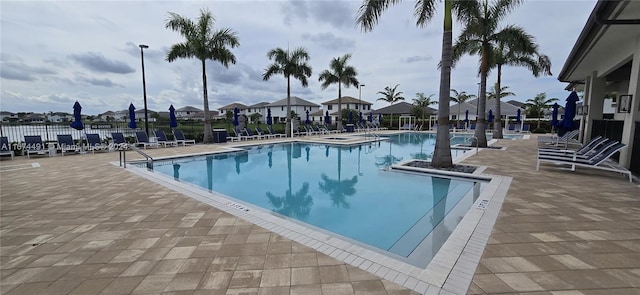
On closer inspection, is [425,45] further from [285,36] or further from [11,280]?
[11,280]

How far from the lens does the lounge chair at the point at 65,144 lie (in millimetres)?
11836

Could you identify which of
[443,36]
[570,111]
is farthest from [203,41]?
[570,111]

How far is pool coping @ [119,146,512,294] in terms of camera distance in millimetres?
2576

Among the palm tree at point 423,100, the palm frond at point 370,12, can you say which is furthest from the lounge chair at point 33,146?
the palm tree at point 423,100

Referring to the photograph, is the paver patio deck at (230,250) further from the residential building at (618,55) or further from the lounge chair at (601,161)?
the residential building at (618,55)

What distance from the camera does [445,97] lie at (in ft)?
26.6

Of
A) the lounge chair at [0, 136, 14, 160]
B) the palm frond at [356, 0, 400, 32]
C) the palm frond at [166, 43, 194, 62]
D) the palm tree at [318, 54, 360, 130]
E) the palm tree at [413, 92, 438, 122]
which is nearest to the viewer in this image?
the palm frond at [356, 0, 400, 32]

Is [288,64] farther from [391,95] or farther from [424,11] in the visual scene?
[391,95]

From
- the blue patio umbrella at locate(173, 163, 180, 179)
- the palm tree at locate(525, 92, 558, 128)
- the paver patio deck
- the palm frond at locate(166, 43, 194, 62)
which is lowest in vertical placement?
the blue patio umbrella at locate(173, 163, 180, 179)

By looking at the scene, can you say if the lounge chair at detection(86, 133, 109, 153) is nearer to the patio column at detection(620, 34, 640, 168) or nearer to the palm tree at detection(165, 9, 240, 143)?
the palm tree at detection(165, 9, 240, 143)

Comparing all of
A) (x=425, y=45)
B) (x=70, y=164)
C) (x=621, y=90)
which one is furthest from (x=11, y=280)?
(x=621, y=90)

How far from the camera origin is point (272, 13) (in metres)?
13.4

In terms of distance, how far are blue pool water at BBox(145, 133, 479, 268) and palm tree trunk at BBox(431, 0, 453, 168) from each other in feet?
3.15

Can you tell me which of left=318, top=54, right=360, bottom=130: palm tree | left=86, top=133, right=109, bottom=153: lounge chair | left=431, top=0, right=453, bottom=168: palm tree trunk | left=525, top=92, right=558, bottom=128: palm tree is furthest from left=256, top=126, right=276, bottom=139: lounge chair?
left=525, top=92, right=558, bottom=128: palm tree
